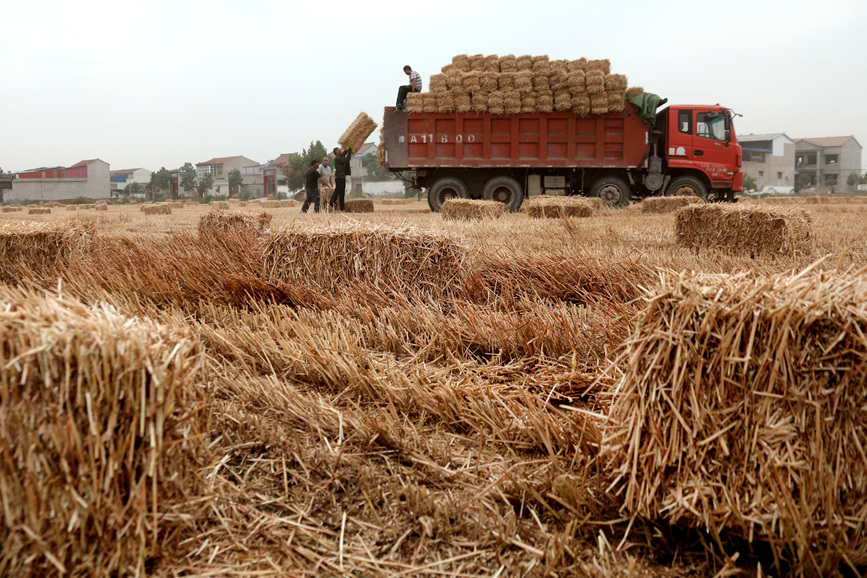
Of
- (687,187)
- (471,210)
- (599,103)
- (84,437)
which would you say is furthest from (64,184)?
(84,437)

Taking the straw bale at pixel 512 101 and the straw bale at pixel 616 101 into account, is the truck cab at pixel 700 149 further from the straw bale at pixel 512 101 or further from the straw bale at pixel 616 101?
the straw bale at pixel 512 101

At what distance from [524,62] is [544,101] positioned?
976mm

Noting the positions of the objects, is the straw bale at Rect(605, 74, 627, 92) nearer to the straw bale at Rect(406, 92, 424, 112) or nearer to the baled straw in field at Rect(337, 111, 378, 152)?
the straw bale at Rect(406, 92, 424, 112)

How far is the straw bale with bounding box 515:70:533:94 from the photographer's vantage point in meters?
14.9

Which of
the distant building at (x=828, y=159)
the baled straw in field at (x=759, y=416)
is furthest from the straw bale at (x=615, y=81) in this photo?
the distant building at (x=828, y=159)

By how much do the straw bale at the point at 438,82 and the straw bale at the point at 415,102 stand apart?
0.34 meters

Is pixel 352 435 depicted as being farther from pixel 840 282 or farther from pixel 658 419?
pixel 840 282

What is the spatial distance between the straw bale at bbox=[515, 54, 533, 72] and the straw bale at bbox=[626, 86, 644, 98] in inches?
90.3

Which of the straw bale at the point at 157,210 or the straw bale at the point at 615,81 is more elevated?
the straw bale at the point at 615,81

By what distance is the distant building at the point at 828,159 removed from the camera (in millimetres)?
75062

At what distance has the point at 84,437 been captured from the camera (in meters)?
1.40

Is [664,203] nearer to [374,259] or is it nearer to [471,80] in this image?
[471,80]

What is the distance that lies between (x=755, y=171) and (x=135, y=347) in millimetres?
74798

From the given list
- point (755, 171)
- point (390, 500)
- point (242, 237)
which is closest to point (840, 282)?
point (390, 500)
